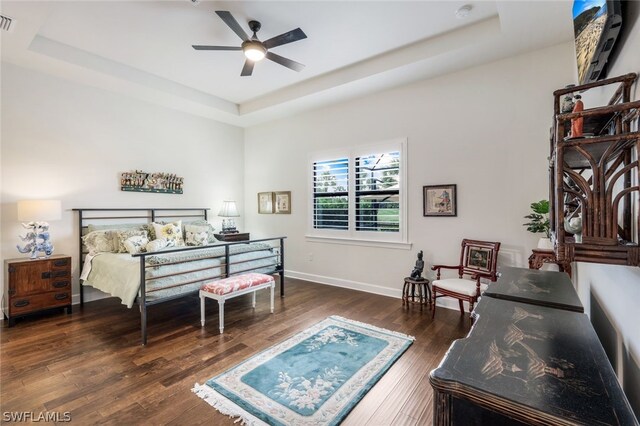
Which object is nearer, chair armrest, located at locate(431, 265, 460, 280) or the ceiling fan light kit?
the ceiling fan light kit

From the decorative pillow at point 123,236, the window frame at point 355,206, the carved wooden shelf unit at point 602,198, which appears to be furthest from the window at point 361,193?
the carved wooden shelf unit at point 602,198

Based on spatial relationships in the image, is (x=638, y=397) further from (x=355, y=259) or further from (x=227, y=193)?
(x=227, y=193)

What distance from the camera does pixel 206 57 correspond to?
12.6ft

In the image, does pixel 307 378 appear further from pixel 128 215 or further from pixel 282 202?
pixel 128 215

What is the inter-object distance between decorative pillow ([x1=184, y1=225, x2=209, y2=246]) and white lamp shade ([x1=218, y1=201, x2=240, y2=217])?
34.8 inches

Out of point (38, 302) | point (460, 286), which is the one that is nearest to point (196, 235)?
point (38, 302)

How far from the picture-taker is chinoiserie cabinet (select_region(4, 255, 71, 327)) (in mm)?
3391

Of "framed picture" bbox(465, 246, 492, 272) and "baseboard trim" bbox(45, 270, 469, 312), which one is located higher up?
"framed picture" bbox(465, 246, 492, 272)

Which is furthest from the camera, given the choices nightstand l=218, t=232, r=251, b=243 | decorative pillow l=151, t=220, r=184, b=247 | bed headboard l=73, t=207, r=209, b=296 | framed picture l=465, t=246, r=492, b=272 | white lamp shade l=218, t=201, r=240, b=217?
white lamp shade l=218, t=201, r=240, b=217

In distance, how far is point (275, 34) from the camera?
338cm

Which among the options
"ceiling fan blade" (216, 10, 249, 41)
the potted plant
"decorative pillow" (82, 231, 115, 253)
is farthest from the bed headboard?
the potted plant

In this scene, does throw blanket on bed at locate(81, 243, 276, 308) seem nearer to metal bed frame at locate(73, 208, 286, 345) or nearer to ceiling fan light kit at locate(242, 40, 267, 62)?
metal bed frame at locate(73, 208, 286, 345)

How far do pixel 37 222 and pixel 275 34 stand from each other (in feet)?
12.5

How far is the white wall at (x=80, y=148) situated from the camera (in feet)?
12.2
